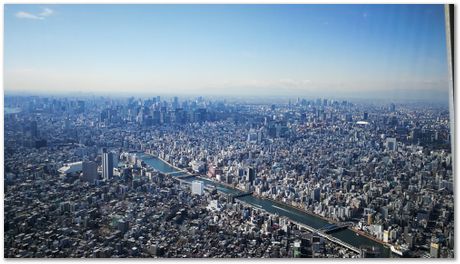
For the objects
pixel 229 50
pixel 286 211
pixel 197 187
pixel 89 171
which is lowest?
pixel 286 211

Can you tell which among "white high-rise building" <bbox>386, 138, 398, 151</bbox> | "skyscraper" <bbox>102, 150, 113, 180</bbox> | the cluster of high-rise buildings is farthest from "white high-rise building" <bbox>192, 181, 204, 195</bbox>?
"white high-rise building" <bbox>386, 138, 398, 151</bbox>

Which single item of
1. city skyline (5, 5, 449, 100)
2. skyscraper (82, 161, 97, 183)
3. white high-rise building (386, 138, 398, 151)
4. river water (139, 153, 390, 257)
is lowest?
river water (139, 153, 390, 257)

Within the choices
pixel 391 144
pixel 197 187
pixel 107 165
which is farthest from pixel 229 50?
pixel 391 144

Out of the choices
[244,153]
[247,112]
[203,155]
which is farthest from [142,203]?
[247,112]

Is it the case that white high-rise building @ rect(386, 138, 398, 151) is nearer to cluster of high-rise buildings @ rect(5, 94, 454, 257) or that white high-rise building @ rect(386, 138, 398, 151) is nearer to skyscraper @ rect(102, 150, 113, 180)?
cluster of high-rise buildings @ rect(5, 94, 454, 257)

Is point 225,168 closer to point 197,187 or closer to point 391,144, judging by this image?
point 197,187
